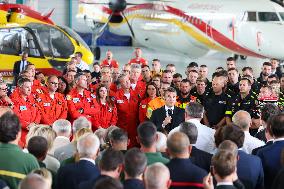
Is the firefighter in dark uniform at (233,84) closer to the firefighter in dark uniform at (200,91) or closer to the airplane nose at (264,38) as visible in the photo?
the firefighter in dark uniform at (200,91)

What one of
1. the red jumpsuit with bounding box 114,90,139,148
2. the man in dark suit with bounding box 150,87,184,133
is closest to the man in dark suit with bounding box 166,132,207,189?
the man in dark suit with bounding box 150,87,184,133

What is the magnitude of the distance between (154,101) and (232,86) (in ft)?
4.54

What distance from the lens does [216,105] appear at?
40.3 feet

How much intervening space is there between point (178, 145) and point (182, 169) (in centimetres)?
22

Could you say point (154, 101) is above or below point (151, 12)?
below

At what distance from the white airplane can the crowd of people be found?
986 centimetres

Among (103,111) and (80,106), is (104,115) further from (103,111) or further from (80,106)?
(80,106)

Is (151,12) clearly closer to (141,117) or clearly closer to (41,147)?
(141,117)

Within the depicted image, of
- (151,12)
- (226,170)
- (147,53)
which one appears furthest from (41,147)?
Answer: (147,53)

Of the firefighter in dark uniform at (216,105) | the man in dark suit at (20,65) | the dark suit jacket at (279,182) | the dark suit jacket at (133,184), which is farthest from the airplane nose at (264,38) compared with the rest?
the dark suit jacket at (133,184)

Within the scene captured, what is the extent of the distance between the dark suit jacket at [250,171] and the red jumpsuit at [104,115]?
527 cm

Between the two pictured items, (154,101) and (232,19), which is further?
(232,19)

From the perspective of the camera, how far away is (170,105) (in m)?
11.6

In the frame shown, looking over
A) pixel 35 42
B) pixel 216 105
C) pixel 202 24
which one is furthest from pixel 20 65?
pixel 202 24
